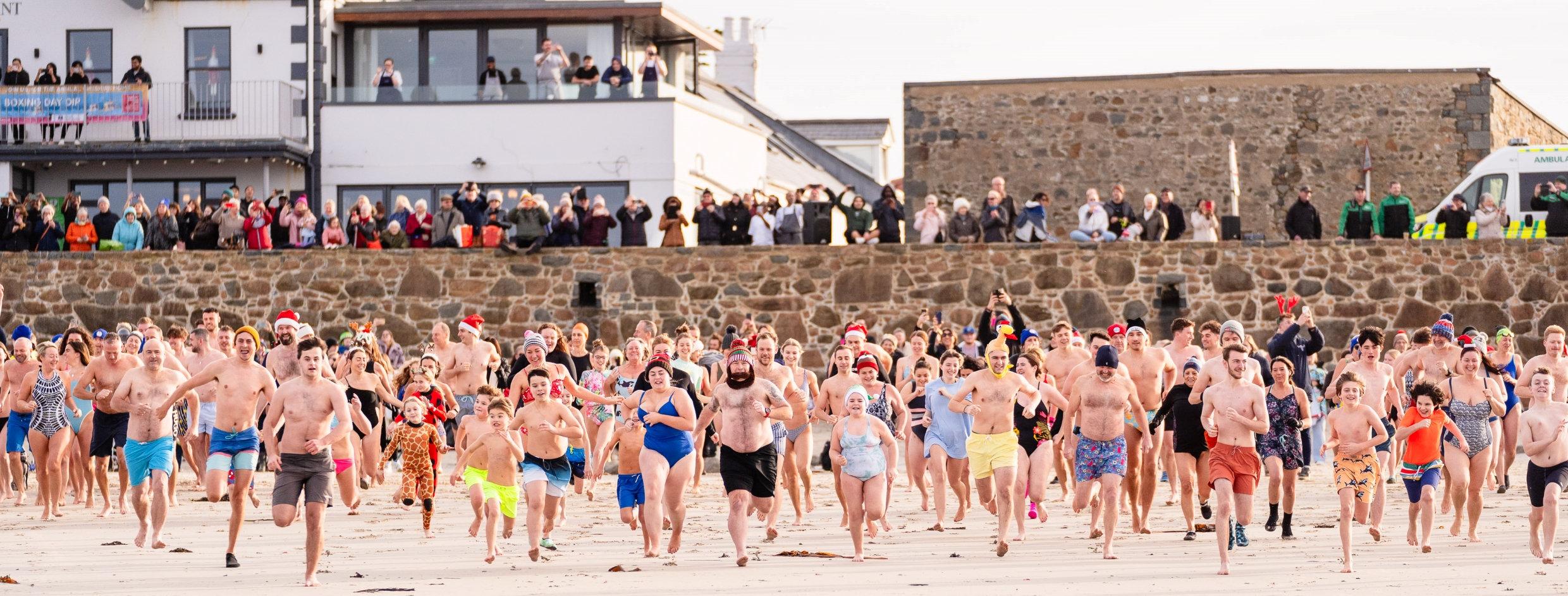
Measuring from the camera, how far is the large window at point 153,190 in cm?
2839

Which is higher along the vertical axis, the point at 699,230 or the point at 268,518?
the point at 699,230

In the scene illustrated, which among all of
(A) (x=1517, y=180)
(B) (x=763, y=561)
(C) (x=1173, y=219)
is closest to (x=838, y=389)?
(B) (x=763, y=561)

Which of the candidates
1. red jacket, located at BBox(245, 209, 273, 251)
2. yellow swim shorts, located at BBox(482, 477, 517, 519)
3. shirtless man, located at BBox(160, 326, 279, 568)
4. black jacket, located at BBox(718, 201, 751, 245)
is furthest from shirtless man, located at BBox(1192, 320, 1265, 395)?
red jacket, located at BBox(245, 209, 273, 251)

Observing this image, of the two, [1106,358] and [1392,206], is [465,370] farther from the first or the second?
[1392,206]

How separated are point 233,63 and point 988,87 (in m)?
10.8

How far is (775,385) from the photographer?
1355cm

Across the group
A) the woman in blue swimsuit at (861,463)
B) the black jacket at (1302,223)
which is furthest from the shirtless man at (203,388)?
the black jacket at (1302,223)

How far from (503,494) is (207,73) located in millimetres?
17218

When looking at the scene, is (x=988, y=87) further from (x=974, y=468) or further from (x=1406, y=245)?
(x=974, y=468)

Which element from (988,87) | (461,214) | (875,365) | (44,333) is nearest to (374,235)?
(461,214)

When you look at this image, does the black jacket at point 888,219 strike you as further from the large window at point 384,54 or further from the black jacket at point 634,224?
the large window at point 384,54

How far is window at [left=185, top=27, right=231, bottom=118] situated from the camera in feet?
92.7

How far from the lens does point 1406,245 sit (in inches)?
957

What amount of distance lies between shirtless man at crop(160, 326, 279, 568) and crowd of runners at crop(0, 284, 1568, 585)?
0.02m
